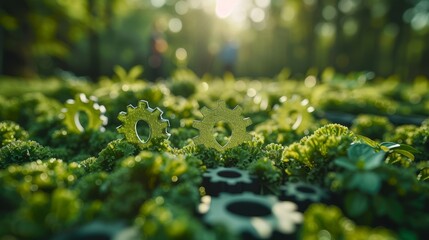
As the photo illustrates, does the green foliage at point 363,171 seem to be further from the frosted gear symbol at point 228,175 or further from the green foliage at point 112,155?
the green foliage at point 112,155

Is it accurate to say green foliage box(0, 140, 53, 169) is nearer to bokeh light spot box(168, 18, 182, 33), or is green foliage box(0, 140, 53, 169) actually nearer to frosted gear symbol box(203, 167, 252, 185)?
frosted gear symbol box(203, 167, 252, 185)

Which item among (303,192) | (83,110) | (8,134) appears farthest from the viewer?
(83,110)

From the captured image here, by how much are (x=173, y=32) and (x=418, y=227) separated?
33.4 metres

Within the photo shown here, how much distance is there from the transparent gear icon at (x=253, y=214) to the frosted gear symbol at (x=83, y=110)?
1588 mm

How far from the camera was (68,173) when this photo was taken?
168 cm

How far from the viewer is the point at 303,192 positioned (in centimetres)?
181

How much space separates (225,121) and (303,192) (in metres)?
0.65

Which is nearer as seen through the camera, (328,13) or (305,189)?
(305,189)

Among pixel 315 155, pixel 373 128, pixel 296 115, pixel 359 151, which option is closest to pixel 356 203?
pixel 359 151

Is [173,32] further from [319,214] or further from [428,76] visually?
[319,214]

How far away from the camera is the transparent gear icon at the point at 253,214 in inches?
56.2

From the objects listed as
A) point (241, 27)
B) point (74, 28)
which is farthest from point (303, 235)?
point (241, 27)

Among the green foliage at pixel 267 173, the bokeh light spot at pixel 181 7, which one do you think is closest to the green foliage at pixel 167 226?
the green foliage at pixel 267 173

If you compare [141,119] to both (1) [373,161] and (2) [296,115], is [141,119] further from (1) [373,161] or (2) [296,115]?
(2) [296,115]
